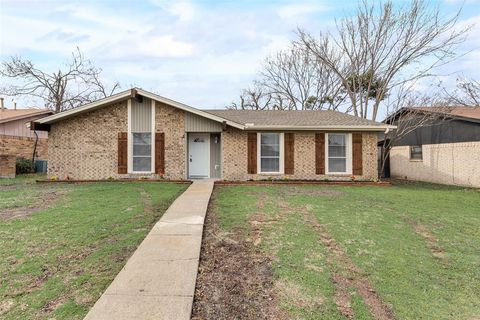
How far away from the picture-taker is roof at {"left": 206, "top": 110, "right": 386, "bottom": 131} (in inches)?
496

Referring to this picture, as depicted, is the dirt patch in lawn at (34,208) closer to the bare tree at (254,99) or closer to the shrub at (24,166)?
the shrub at (24,166)

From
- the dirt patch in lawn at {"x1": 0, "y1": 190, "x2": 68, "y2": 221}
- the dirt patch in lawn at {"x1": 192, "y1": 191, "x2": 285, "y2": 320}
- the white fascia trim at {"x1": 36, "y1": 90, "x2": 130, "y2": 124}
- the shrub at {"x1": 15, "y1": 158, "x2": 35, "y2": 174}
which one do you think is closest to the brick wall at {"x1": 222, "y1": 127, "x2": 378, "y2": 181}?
the white fascia trim at {"x1": 36, "y1": 90, "x2": 130, "y2": 124}

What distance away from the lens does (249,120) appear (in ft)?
44.7

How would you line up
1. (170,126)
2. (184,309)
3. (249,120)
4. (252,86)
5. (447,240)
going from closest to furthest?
1. (184,309)
2. (447,240)
3. (170,126)
4. (249,120)
5. (252,86)

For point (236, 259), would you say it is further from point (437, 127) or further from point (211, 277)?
point (437, 127)

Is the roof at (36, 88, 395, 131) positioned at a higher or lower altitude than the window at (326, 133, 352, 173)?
higher

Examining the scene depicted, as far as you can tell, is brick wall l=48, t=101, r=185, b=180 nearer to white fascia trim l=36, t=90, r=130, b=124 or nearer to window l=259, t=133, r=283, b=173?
white fascia trim l=36, t=90, r=130, b=124

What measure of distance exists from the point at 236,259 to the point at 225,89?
29.1 metres

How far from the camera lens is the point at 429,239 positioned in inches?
208

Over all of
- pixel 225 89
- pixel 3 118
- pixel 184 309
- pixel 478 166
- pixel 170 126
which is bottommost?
pixel 184 309

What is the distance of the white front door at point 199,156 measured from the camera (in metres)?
13.4

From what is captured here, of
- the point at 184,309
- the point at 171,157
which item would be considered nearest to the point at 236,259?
the point at 184,309

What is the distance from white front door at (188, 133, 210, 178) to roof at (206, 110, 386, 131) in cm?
144

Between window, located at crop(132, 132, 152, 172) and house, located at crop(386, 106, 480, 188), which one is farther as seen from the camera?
house, located at crop(386, 106, 480, 188)
